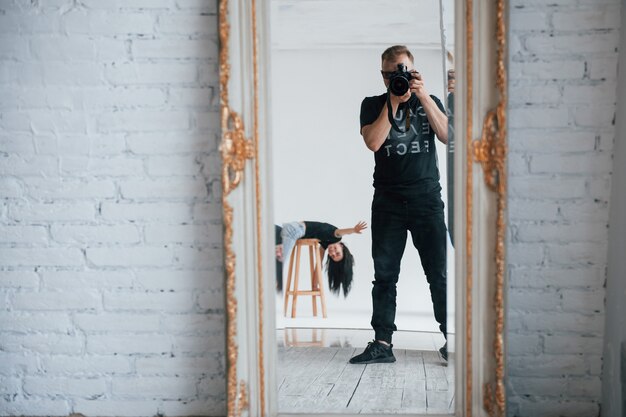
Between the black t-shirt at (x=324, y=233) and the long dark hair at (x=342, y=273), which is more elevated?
the black t-shirt at (x=324, y=233)

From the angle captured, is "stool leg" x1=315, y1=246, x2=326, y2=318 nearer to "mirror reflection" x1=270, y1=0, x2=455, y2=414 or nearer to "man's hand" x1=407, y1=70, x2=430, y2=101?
"mirror reflection" x1=270, y1=0, x2=455, y2=414

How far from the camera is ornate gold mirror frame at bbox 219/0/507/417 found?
157cm

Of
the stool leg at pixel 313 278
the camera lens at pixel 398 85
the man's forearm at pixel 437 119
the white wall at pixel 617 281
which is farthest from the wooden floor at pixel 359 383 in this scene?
the camera lens at pixel 398 85

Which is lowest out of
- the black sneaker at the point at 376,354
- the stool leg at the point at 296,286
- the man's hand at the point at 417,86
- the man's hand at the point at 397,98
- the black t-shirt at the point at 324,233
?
the black sneaker at the point at 376,354

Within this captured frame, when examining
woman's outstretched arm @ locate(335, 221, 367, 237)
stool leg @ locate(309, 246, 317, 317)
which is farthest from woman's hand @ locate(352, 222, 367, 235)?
stool leg @ locate(309, 246, 317, 317)

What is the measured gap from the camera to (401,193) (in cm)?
162

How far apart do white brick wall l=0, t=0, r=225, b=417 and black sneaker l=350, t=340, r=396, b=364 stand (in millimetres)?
390

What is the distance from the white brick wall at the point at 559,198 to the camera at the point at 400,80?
28 cm

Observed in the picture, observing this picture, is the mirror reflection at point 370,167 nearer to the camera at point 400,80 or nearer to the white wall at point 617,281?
the camera at point 400,80

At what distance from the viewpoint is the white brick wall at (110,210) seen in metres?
1.71

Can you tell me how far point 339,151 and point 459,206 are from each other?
0.33 m

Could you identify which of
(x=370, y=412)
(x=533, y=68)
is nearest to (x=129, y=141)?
(x=370, y=412)

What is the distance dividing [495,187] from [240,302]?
0.70 metres

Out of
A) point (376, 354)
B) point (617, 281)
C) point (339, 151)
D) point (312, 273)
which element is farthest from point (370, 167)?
point (617, 281)
